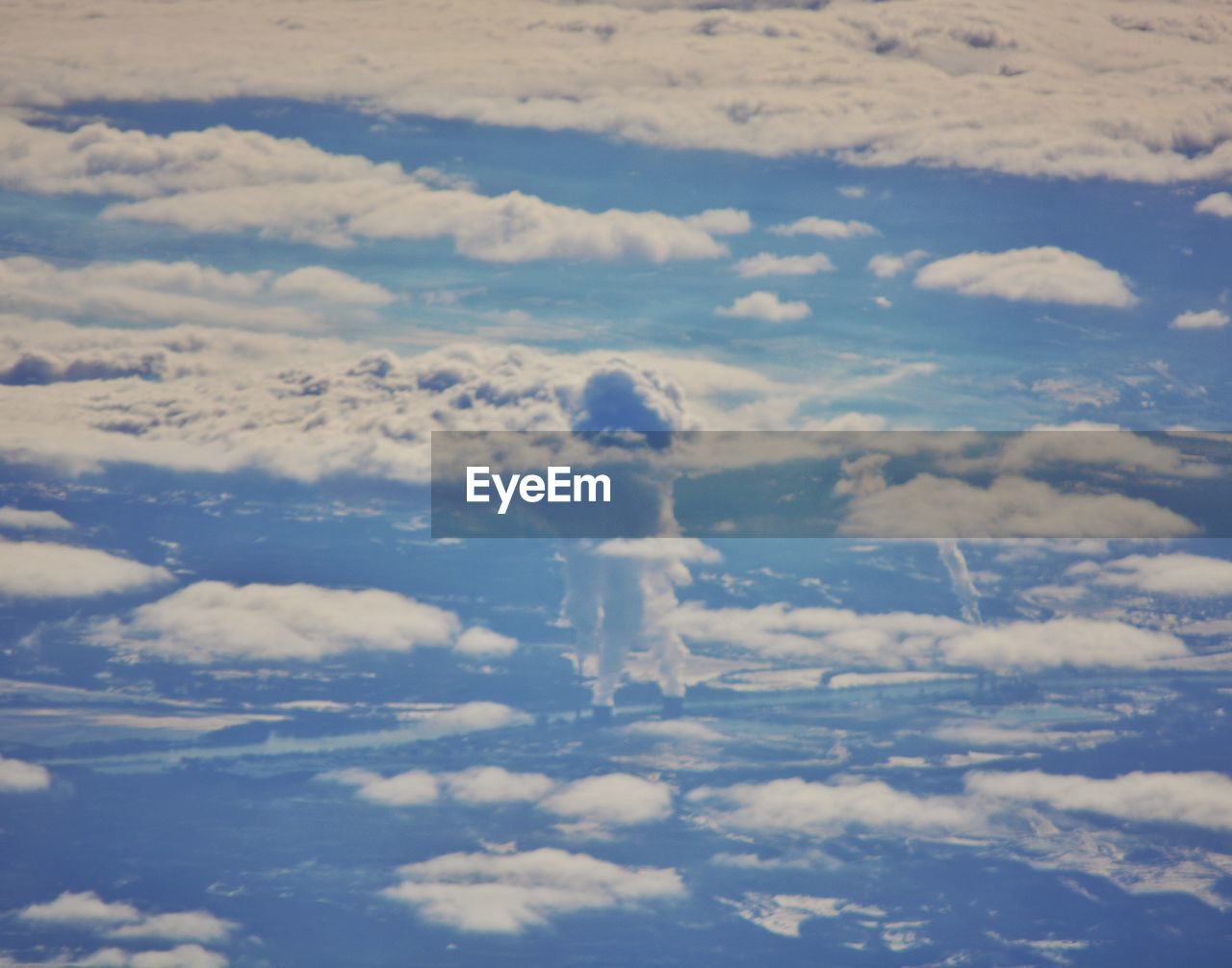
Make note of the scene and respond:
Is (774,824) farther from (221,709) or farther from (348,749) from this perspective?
(221,709)

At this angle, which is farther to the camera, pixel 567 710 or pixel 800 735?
pixel 800 735

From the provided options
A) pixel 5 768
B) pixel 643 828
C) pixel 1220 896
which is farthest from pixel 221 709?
pixel 1220 896

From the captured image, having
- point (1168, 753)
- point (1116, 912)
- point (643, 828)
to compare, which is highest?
→ point (1168, 753)

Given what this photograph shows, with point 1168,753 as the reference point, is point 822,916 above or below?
below

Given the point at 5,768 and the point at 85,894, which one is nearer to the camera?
the point at 85,894

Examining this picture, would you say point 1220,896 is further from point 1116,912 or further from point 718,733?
point 718,733

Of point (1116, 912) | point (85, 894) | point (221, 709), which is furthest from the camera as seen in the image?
point (1116, 912)

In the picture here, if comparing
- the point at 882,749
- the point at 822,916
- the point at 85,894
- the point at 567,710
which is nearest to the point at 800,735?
the point at 882,749

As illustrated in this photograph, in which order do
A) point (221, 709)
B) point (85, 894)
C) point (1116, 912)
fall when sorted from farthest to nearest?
point (1116, 912) → point (221, 709) → point (85, 894)

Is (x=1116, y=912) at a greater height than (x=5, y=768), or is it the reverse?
(x=5, y=768)
